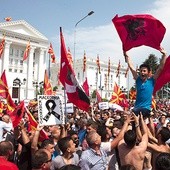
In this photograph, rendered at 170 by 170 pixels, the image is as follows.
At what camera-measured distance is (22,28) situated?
7125 cm

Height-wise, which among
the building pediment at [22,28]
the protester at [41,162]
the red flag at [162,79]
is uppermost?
the building pediment at [22,28]

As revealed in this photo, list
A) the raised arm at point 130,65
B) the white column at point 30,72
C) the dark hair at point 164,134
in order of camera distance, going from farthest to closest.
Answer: the white column at point 30,72 < the raised arm at point 130,65 < the dark hair at point 164,134

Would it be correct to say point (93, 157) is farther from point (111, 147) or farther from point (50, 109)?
point (50, 109)

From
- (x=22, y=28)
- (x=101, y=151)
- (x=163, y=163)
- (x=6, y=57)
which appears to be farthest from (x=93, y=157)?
(x=22, y=28)

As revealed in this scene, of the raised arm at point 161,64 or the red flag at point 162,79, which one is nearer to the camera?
the raised arm at point 161,64

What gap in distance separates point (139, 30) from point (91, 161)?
9.83 feet

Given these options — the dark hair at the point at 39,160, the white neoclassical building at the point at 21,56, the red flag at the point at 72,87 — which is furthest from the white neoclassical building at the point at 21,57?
the dark hair at the point at 39,160

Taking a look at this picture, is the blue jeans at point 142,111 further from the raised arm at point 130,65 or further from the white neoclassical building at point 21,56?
the white neoclassical building at point 21,56

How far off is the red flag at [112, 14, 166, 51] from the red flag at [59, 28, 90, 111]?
1626mm

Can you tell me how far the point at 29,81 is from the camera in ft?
224

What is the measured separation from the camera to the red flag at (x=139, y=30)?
6.40 meters

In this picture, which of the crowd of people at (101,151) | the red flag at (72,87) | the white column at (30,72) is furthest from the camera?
the white column at (30,72)

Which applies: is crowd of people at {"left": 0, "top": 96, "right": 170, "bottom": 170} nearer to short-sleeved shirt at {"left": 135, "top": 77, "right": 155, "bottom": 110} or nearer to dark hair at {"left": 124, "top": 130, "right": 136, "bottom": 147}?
dark hair at {"left": 124, "top": 130, "right": 136, "bottom": 147}

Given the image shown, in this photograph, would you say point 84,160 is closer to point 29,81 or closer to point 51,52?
point 51,52
